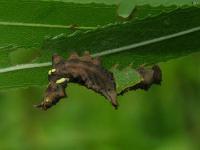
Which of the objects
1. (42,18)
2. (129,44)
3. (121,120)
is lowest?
(121,120)

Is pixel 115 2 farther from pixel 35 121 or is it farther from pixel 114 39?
pixel 35 121

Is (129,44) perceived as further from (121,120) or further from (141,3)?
(121,120)

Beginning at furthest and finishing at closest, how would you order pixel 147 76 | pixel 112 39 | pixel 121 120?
pixel 121 120
pixel 147 76
pixel 112 39

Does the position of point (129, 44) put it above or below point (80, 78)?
above

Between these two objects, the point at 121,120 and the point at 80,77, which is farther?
the point at 121,120

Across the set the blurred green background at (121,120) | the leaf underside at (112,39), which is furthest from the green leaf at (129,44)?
the blurred green background at (121,120)

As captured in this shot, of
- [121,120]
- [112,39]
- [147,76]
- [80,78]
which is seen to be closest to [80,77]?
[80,78]

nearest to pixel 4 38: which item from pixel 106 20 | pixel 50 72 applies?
pixel 50 72
